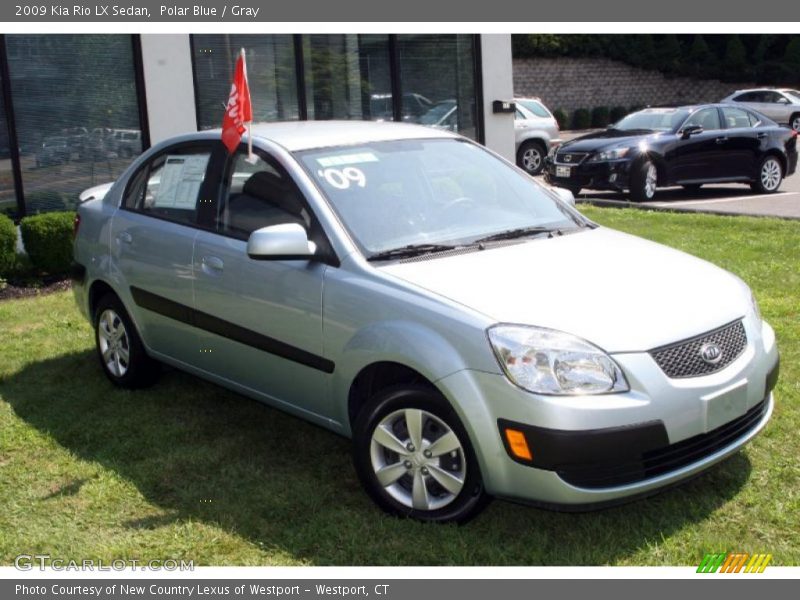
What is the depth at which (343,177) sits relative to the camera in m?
4.73

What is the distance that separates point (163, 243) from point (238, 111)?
0.95 meters

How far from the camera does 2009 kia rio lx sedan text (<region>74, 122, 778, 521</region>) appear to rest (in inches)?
146

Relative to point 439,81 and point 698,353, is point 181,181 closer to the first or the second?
point 698,353

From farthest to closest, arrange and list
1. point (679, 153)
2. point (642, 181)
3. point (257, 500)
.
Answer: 1. point (679, 153)
2. point (642, 181)
3. point (257, 500)

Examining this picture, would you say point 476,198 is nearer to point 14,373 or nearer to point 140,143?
point 14,373

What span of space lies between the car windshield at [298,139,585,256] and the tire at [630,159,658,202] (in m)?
9.55

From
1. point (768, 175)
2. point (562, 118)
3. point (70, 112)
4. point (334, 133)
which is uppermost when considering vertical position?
point (70, 112)

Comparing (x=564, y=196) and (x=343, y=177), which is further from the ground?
(x=343, y=177)

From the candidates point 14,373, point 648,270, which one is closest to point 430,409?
point 648,270

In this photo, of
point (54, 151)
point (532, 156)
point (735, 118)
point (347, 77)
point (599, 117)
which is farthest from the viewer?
point (599, 117)

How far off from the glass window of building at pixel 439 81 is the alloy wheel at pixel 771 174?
16.1ft

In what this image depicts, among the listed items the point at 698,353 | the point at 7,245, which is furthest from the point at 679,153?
the point at 698,353

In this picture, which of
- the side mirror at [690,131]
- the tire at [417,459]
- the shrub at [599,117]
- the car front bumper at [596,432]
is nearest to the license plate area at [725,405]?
the car front bumper at [596,432]

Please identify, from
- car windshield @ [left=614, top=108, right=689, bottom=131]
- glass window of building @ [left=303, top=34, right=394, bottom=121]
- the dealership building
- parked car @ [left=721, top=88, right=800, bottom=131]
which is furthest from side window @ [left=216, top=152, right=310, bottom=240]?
parked car @ [left=721, top=88, right=800, bottom=131]
